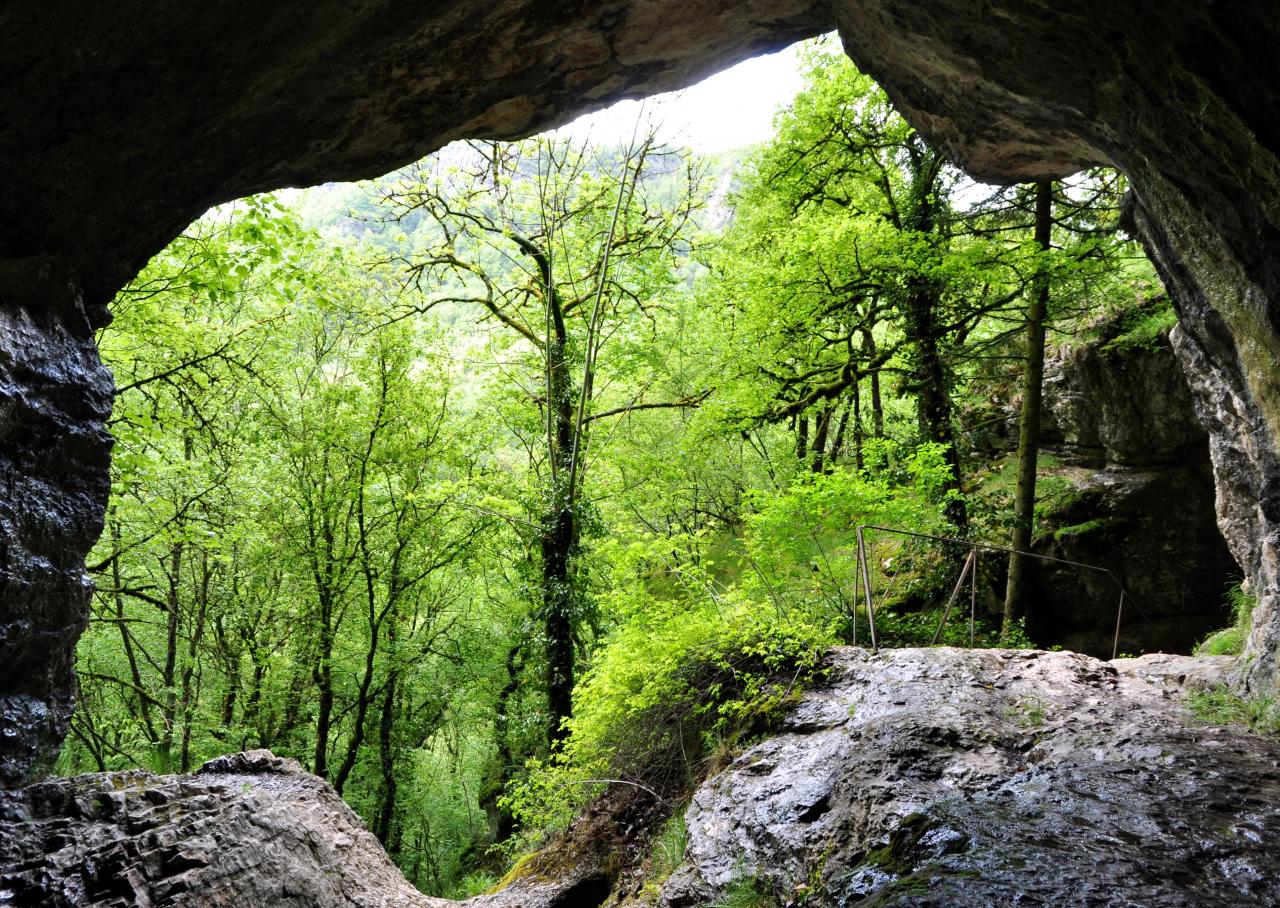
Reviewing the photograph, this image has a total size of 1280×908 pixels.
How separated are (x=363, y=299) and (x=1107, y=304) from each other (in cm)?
1257

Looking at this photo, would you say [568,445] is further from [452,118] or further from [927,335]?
[452,118]

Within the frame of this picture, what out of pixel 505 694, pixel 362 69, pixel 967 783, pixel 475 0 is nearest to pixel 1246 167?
pixel 967 783

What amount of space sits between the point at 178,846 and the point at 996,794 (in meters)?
4.51

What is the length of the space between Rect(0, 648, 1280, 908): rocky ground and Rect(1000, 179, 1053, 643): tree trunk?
394cm

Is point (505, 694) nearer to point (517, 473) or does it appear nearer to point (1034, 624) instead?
point (517, 473)

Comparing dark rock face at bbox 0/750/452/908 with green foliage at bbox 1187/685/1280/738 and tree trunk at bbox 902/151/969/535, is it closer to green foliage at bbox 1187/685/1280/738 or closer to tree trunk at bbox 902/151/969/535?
green foliage at bbox 1187/685/1280/738

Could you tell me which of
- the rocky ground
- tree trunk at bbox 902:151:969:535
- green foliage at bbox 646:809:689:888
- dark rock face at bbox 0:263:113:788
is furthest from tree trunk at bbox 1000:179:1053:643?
dark rock face at bbox 0:263:113:788

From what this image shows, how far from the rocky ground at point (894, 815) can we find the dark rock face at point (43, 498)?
474mm

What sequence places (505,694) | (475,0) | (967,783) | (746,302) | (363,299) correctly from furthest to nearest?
1. (505,694)
2. (363,299)
3. (746,302)
4. (475,0)
5. (967,783)

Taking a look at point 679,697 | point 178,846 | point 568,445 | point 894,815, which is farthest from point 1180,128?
point 568,445

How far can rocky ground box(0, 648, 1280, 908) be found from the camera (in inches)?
127

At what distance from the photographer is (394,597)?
14492mm

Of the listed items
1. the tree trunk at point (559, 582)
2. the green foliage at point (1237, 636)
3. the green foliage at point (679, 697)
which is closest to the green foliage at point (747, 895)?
the green foliage at point (679, 697)

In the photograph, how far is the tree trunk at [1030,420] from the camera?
9984 millimetres
